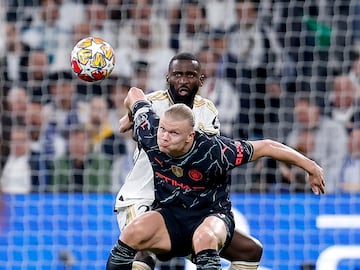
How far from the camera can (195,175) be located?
6953mm

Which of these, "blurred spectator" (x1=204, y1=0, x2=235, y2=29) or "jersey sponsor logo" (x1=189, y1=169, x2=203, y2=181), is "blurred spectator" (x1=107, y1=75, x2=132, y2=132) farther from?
"jersey sponsor logo" (x1=189, y1=169, x2=203, y2=181)

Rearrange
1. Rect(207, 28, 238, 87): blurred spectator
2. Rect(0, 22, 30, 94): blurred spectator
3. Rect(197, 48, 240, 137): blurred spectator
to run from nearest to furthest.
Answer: Rect(197, 48, 240, 137): blurred spectator, Rect(207, 28, 238, 87): blurred spectator, Rect(0, 22, 30, 94): blurred spectator

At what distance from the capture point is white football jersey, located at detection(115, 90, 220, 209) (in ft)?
24.1

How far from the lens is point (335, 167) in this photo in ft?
33.9

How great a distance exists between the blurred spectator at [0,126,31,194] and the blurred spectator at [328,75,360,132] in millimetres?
2950

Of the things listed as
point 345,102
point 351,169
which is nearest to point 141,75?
point 345,102

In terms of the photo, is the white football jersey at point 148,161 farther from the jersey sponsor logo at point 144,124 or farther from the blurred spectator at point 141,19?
A: the blurred spectator at point 141,19

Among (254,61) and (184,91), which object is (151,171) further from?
(254,61)

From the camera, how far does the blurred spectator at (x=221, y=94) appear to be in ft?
35.4

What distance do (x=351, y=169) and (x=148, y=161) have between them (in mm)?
3348

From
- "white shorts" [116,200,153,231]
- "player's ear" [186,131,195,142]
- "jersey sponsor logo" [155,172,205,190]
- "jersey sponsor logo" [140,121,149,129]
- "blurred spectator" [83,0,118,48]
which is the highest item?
"blurred spectator" [83,0,118,48]

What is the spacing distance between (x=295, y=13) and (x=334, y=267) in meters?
3.02

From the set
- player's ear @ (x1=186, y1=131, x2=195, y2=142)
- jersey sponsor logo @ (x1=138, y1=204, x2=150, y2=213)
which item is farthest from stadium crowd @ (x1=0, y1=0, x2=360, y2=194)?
player's ear @ (x1=186, y1=131, x2=195, y2=142)

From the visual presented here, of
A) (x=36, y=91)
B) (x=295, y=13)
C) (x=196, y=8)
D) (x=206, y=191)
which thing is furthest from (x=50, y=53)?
(x=206, y=191)
